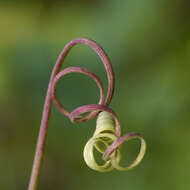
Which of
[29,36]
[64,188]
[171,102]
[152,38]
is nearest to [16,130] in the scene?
[64,188]

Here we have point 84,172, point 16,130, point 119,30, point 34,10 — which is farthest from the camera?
point 34,10

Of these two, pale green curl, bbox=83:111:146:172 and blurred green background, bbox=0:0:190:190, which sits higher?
blurred green background, bbox=0:0:190:190

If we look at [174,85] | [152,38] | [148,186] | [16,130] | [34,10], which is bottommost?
[148,186]

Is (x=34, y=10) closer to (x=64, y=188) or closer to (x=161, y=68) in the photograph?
(x=161, y=68)

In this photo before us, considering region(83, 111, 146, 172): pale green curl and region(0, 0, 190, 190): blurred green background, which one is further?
region(0, 0, 190, 190): blurred green background

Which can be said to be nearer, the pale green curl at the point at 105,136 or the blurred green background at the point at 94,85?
the pale green curl at the point at 105,136

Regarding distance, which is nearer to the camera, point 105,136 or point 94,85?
point 105,136

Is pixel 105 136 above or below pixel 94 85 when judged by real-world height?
below

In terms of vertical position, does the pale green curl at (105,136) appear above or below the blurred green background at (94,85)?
below
